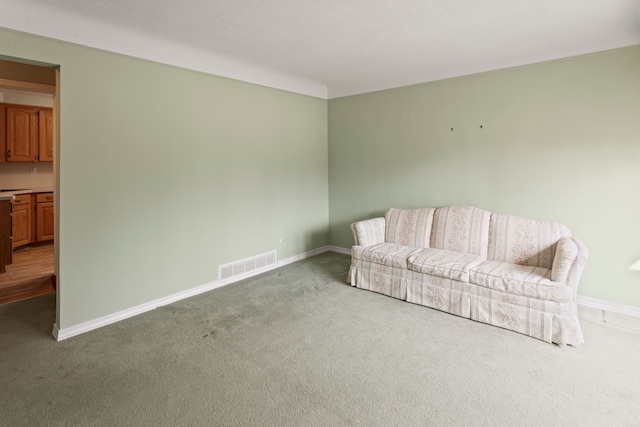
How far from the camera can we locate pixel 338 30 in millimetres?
2969

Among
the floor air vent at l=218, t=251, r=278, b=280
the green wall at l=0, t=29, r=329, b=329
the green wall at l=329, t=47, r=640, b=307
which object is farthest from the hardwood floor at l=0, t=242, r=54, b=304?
the green wall at l=329, t=47, r=640, b=307

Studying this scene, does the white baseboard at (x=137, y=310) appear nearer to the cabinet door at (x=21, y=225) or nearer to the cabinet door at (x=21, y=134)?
the cabinet door at (x=21, y=225)

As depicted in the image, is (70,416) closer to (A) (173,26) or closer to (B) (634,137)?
(A) (173,26)

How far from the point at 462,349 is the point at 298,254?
9.26 feet

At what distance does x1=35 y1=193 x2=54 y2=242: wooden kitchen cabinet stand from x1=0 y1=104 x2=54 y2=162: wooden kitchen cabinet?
693mm

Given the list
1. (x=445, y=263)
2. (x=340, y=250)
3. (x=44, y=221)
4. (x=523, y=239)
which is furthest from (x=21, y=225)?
(x=523, y=239)

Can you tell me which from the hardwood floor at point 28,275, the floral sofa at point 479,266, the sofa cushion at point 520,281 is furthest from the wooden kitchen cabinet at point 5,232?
the sofa cushion at point 520,281

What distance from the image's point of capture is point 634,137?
304 centimetres

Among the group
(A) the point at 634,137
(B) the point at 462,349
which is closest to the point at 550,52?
(A) the point at 634,137

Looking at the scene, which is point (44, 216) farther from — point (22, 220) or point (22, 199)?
point (22, 199)

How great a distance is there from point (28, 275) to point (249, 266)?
9.36 feet

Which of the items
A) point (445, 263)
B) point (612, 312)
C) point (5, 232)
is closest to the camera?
point (612, 312)

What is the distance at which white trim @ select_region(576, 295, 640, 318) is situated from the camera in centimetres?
309

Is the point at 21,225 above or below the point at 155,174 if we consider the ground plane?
below
